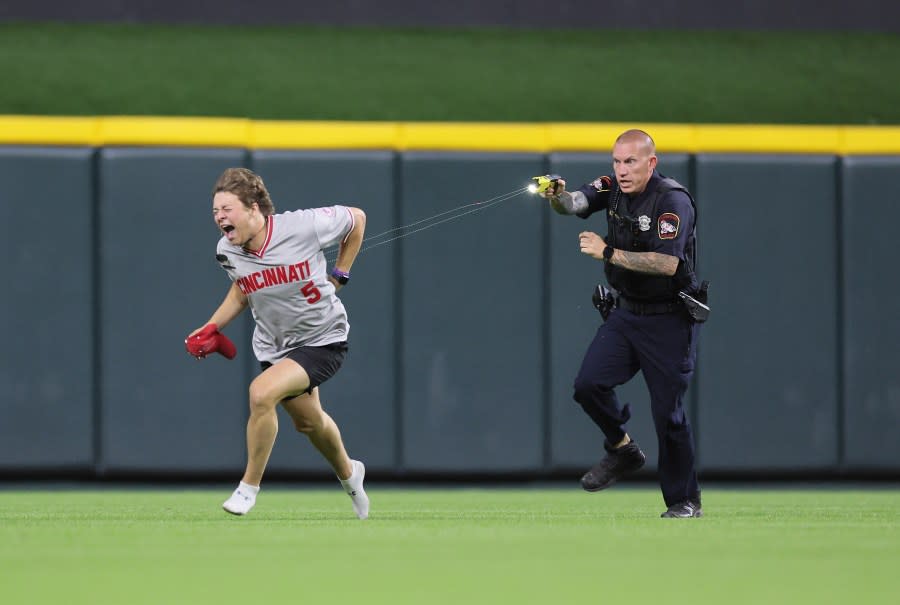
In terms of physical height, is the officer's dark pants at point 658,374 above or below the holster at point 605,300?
below

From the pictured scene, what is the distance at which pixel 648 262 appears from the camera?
670cm

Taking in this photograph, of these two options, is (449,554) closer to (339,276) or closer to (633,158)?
(339,276)

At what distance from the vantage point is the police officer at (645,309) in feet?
22.3

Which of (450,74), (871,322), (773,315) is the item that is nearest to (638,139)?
(773,315)

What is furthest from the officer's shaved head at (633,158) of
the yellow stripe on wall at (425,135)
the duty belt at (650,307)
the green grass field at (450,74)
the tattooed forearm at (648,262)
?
the green grass field at (450,74)

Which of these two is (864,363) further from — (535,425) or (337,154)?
(337,154)

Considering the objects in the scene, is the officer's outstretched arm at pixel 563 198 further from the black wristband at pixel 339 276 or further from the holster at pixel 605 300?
the black wristband at pixel 339 276

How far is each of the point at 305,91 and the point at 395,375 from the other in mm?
2631

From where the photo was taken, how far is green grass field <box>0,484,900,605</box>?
4469 millimetres

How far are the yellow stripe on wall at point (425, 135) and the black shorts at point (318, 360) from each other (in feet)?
9.67

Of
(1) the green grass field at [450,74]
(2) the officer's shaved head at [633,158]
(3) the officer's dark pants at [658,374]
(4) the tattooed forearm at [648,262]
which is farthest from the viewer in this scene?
(1) the green grass field at [450,74]

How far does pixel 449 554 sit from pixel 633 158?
2.16m

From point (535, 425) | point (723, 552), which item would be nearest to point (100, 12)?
point (535, 425)

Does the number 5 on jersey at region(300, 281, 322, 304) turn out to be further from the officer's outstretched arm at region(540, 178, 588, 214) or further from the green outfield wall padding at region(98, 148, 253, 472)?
the green outfield wall padding at region(98, 148, 253, 472)
